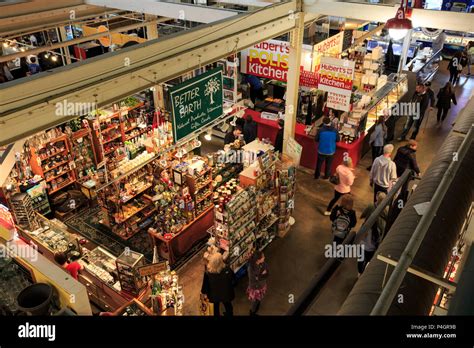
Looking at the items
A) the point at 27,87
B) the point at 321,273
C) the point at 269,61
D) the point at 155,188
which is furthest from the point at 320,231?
the point at 321,273

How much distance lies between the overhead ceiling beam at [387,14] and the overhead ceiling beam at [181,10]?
182 cm

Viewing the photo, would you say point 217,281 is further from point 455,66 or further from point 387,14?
point 455,66

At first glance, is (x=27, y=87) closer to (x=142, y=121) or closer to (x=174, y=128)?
(x=174, y=128)

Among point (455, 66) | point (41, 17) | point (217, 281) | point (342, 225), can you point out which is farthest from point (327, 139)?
point (455, 66)

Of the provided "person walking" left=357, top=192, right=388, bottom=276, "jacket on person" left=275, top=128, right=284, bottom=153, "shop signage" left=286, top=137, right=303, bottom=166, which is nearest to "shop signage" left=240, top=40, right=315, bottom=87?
"jacket on person" left=275, top=128, right=284, bottom=153

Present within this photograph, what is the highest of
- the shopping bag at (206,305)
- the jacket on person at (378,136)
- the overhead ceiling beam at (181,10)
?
the overhead ceiling beam at (181,10)

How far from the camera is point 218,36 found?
7031mm

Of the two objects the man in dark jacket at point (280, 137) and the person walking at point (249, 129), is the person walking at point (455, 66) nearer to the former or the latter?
the man in dark jacket at point (280, 137)

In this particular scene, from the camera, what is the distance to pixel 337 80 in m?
9.90

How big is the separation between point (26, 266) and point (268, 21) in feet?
19.7

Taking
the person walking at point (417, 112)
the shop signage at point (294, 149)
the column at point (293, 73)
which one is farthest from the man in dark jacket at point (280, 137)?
the person walking at point (417, 112)

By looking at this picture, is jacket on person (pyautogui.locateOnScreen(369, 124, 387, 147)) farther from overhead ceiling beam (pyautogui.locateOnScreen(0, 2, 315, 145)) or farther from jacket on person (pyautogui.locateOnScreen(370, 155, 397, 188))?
overhead ceiling beam (pyautogui.locateOnScreen(0, 2, 315, 145))

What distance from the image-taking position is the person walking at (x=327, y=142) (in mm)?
10125

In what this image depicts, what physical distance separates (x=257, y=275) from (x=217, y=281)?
708mm
